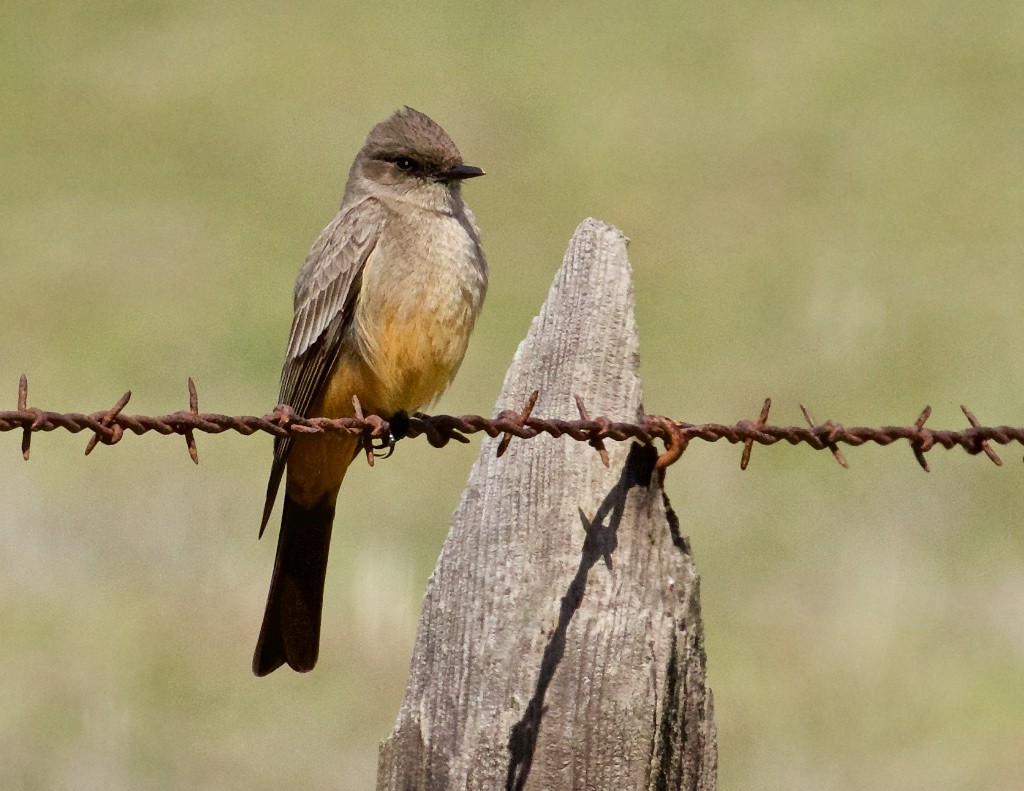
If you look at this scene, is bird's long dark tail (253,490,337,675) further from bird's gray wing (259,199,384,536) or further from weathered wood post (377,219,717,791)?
weathered wood post (377,219,717,791)

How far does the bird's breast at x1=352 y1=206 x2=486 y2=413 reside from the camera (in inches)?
186

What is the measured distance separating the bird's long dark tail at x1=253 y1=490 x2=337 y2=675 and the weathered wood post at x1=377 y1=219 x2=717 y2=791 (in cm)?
100

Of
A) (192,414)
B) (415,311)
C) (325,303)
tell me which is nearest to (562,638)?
(192,414)

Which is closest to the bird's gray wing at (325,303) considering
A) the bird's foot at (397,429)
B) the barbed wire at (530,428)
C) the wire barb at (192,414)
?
the bird's foot at (397,429)

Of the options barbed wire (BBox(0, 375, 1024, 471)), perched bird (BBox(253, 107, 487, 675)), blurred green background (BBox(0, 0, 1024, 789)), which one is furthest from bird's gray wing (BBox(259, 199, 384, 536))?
blurred green background (BBox(0, 0, 1024, 789))

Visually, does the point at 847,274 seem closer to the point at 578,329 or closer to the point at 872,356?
the point at 872,356

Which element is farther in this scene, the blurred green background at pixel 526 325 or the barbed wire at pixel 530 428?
the blurred green background at pixel 526 325

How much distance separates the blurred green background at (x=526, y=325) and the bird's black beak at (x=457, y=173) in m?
2.19

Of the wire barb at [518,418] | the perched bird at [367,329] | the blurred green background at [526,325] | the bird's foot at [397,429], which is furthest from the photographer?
the blurred green background at [526,325]

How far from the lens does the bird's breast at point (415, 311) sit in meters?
4.73

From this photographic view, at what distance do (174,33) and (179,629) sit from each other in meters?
8.14

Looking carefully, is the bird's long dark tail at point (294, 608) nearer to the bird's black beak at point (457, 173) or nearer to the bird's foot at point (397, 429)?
the bird's foot at point (397, 429)

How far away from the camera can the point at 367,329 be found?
15.7 feet

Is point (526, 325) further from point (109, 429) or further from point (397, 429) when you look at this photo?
point (109, 429)
